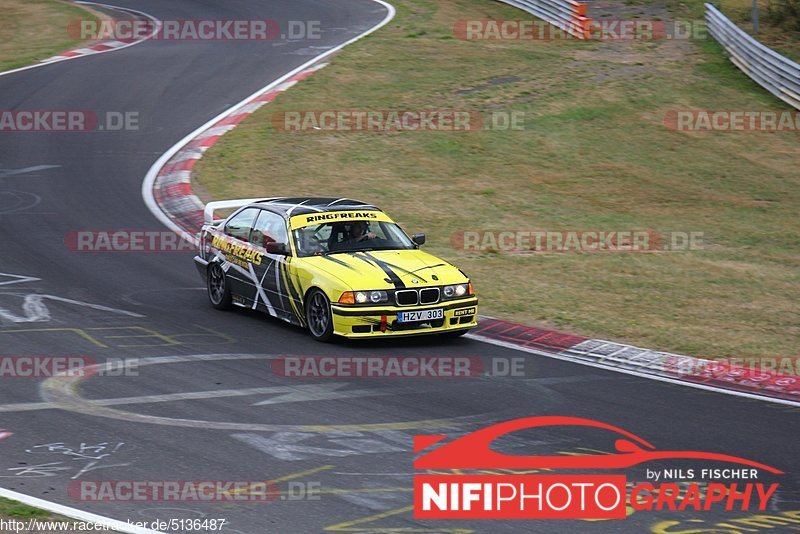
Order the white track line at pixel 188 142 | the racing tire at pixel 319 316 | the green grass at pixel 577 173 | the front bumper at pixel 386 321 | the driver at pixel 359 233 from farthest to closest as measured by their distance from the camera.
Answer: the white track line at pixel 188 142, the green grass at pixel 577 173, the driver at pixel 359 233, the racing tire at pixel 319 316, the front bumper at pixel 386 321

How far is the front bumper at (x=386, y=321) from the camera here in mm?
11672

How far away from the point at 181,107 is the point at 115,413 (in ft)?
56.0

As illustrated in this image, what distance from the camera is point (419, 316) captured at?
1188cm

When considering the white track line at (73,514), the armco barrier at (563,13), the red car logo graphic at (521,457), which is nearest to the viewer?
the white track line at (73,514)

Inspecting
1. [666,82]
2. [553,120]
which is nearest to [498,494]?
[553,120]

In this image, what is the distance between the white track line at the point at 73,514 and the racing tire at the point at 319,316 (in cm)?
481

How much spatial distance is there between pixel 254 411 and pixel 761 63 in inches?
918

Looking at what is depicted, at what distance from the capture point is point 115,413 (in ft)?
31.1

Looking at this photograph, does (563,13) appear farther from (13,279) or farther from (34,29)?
(13,279)

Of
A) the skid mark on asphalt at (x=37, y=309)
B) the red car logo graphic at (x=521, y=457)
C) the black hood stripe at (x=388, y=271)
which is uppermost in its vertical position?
the black hood stripe at (x=388, y=271)

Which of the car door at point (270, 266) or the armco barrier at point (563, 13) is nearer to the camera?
the car door at point (270, 266)

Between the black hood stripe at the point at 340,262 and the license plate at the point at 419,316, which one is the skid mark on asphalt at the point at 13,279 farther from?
the license plate at the point at 419,316

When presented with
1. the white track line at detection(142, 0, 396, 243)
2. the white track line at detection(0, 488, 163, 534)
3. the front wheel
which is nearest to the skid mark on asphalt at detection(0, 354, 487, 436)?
the white track line at detection(0, 488, 163, 534)

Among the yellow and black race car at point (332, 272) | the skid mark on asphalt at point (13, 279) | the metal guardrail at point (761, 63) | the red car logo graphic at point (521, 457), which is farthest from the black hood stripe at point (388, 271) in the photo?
the metal guardrail at point (761, 63)
